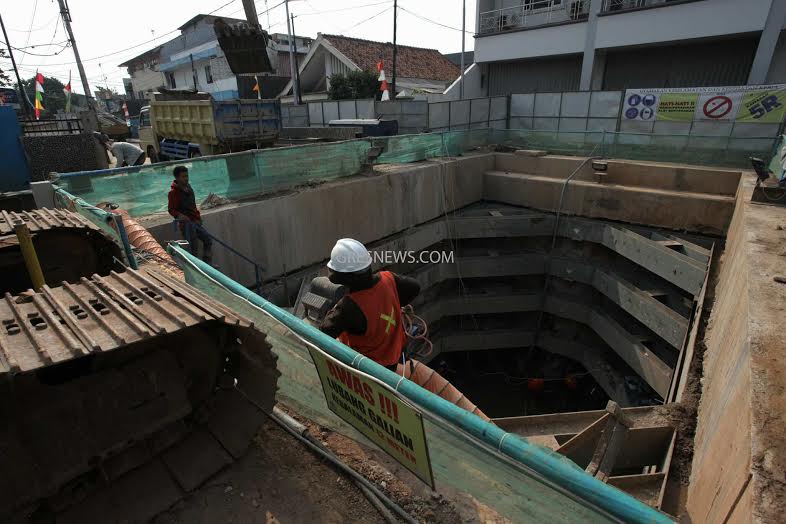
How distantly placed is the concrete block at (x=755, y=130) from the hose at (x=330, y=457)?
15.4 meters

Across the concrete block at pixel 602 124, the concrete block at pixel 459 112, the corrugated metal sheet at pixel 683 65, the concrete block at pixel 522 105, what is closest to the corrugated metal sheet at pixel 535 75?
the corrugated metal sheet at pixel 683 65

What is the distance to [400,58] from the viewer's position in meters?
29.5

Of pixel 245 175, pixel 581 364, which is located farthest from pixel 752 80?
pixel 245 175

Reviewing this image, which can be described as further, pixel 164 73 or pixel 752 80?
pixel 164 73

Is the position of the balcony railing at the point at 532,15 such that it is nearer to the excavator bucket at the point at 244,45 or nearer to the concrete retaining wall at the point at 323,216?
the excavator bucket at the point at 244,45

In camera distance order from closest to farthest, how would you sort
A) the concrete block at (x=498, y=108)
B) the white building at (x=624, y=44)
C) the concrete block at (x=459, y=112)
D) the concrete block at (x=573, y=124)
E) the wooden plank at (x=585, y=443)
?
the wooden plank at (x=585, y=443), the white building at (x=624, y=44), the concrete block at (x=573, y=124), the concrete block at (x=459, y=112), the concrete block at (x=498, y=108)

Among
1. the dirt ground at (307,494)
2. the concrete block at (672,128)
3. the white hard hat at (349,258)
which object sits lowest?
the dirt ground at (307,494)

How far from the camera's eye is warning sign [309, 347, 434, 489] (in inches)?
74.0

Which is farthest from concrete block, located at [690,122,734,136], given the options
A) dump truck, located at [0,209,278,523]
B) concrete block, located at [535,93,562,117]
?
dump truck, located at [0,209,278,523]

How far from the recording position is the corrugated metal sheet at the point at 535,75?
67.7 ft

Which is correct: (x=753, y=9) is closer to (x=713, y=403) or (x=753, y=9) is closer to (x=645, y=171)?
(x=645, y=171)

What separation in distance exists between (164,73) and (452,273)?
50184mm

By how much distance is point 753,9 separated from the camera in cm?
1405

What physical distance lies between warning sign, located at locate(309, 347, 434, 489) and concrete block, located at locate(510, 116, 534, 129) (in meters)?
18.8
